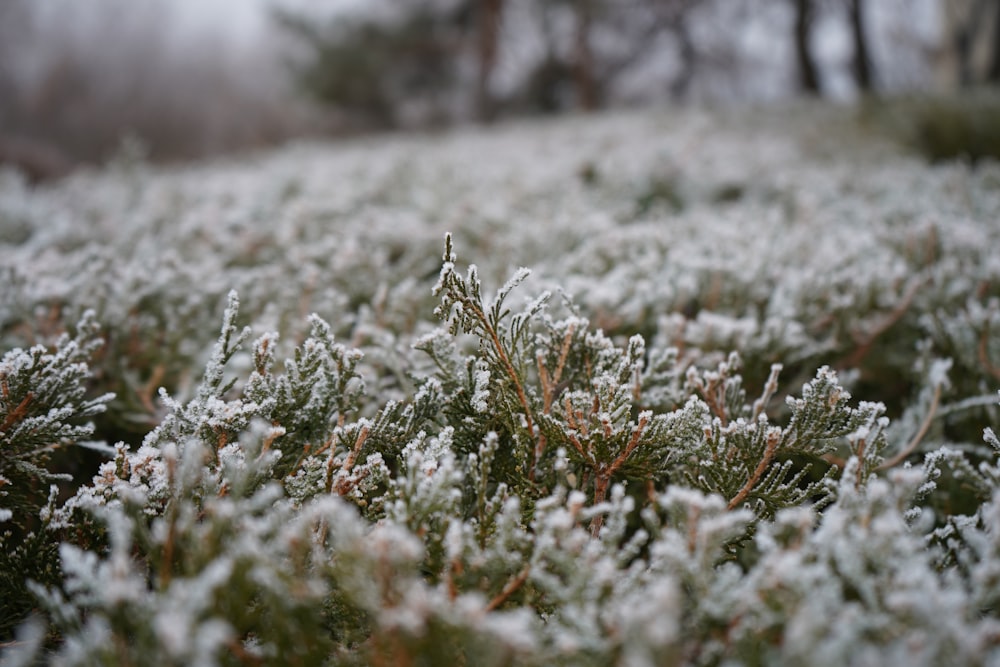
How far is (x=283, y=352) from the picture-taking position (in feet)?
5.84

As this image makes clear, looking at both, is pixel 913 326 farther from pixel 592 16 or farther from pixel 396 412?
pixel 592 16

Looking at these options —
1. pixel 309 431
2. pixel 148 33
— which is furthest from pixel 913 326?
pixel 148 33

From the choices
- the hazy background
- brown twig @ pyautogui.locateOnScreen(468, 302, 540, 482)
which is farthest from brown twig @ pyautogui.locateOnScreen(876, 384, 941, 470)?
the hazy background

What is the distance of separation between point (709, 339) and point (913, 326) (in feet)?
2.84

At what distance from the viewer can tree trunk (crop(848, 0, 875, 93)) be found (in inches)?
422

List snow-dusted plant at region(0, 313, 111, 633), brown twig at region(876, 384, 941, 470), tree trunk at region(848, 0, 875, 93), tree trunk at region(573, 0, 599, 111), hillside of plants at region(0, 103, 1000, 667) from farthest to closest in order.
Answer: tree trunk at region(573, 0, 599, 111) < tree trunk at region(848, 0, 875, 93) < brown twig at region(876, 384, 941, 470) < snow-dusted plant at region(0, 313, 111, 633) < hillside of plants at region(0, 103, 1000, 667)

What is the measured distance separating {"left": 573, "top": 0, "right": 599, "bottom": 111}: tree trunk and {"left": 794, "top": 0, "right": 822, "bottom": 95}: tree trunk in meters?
3.61

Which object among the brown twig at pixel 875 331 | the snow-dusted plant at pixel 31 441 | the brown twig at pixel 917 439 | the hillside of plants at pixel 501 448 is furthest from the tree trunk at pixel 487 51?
the snow-dusted plant at pixel 31 441

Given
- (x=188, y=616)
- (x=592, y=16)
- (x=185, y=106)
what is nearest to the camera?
(x=188, y=616)

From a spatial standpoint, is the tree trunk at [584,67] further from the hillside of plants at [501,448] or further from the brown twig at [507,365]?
the brown twig at [507,365]

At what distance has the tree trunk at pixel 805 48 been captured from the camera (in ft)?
35.3

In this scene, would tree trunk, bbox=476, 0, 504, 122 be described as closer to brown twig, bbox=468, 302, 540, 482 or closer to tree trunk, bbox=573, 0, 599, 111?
tree trunk, bbox=573, 0, 599, 111

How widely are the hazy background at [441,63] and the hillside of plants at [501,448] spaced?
8156 millimetres

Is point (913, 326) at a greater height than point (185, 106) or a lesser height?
lesser
